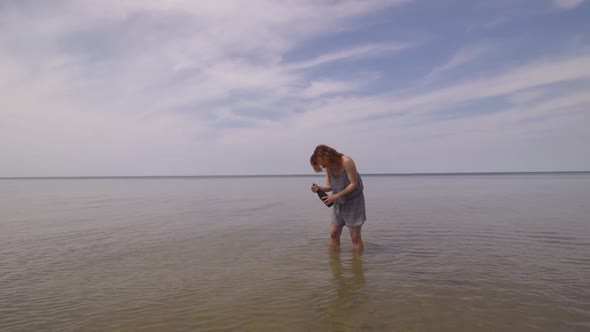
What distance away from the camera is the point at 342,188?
639 centimetres

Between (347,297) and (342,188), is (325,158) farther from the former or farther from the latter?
(347,297)

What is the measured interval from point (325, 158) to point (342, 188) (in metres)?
0.78

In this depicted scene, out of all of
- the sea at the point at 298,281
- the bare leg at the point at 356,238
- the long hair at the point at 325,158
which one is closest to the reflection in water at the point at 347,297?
the sea at the point at 298,281

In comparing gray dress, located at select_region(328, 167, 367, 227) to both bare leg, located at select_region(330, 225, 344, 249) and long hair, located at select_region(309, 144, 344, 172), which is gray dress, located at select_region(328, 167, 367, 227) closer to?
long hair, located at select_region(309, 144, 344, 172)

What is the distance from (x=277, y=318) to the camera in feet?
12.9

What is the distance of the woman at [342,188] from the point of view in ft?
19.5

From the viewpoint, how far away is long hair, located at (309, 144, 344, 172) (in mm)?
5941

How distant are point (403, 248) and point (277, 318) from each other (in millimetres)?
4549

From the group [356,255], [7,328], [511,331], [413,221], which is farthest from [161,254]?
[413,221]

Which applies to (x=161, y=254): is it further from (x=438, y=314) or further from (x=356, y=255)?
(x=438, y=314)

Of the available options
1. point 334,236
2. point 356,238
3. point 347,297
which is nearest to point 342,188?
point 356,238

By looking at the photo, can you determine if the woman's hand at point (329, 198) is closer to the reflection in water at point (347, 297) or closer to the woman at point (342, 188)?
the woman at point (342, 188)

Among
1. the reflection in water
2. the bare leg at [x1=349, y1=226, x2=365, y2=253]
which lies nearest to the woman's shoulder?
the bare leg at [x1=349, y1=226, x2=365, y2=253]

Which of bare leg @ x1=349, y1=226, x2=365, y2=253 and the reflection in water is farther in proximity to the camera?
bare leg @ x1=349, y1=226, x2=365, y2=253
